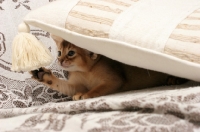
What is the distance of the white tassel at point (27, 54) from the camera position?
0.88 m

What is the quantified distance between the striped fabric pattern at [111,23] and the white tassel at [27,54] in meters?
0.12

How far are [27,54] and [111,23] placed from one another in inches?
9.5

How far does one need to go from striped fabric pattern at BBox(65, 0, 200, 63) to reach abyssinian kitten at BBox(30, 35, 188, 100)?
17 centimetres

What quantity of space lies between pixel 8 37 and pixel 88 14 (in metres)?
0.50

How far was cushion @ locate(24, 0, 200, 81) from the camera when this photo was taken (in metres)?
0.72

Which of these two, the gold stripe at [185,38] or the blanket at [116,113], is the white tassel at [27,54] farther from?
the gold stripe at [185,38]

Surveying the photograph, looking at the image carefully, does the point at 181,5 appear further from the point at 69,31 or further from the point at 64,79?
the point at 64,79

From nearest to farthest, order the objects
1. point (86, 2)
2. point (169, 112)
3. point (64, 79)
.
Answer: point (169, 112), point (86, 2), point (64, 79)

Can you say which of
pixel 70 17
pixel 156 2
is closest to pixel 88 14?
pixel 70 17

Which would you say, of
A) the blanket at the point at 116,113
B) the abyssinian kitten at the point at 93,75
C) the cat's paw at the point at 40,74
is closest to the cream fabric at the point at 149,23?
the blanket at the point at 116,113

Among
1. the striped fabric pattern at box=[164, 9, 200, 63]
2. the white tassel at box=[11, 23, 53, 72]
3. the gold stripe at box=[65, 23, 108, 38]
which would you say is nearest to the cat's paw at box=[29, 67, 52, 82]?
the white tassel at box=[11, 23, 53, 72]

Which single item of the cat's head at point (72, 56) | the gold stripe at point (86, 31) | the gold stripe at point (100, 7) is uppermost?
the gold stripe at point (100, 7)

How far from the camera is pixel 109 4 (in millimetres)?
840

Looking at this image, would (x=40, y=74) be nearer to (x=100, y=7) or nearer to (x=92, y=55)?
(x=92, y=55)
